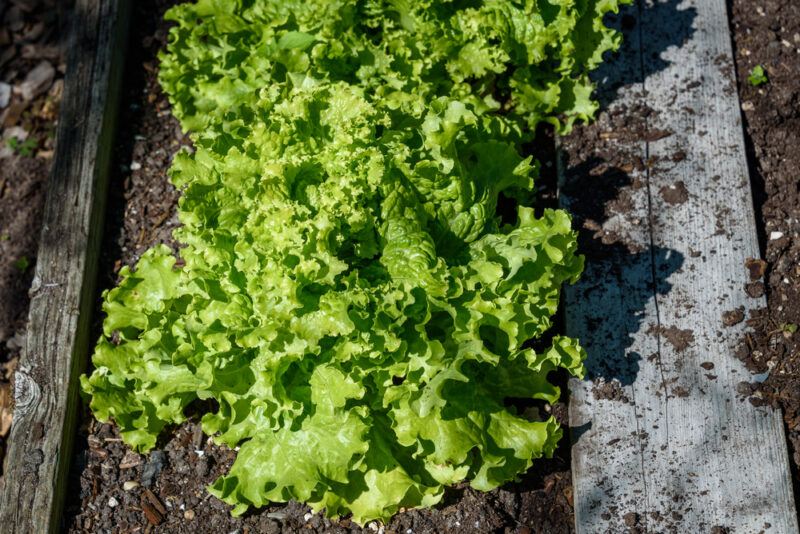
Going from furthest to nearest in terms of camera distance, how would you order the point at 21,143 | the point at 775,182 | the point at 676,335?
the point at 21,143, the point at 775,182, the point at 676,335

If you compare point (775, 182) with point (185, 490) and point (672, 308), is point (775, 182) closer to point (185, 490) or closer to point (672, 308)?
point (672, 308)

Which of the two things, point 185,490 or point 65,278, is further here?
point 65,278

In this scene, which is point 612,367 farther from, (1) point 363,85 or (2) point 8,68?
(2) point 8,68

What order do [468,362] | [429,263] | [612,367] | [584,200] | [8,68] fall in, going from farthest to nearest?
[8,68], [584,200], [612,367], [468,362], [429,263]

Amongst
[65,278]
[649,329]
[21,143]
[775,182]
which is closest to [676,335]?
[649,329]

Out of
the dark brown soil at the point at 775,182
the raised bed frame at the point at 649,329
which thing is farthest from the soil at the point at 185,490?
the dark brown soil at the point at 775,182

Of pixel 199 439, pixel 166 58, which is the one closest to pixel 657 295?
pixel 199 439
